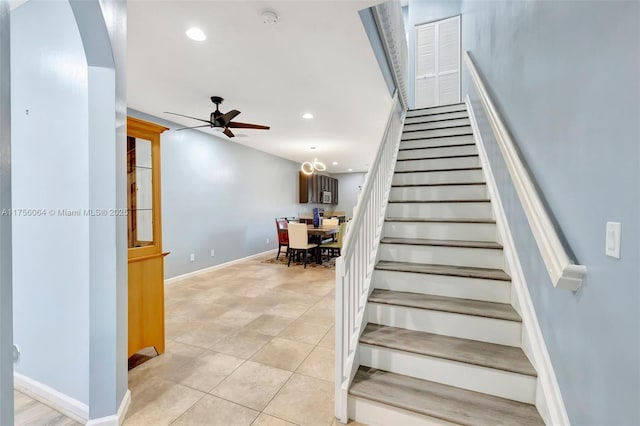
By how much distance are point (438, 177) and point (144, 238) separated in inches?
113

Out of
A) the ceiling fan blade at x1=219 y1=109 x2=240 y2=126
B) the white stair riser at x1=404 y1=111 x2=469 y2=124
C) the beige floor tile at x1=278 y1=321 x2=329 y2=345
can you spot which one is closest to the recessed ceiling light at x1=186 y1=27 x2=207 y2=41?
the ceiling fan blade at x1=219 y1=109 x2=240 y2=126

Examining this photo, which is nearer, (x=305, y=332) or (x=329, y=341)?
(x=329, y=341)

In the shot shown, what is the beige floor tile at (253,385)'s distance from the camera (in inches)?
71.2

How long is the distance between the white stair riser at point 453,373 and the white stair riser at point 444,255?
815mm

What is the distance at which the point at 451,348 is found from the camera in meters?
1.69

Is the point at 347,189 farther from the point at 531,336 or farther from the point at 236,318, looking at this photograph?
the point at 531,336

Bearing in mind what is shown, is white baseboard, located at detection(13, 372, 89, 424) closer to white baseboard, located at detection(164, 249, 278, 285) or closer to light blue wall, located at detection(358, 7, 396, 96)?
white baseboard, located at detection(164, 249, 278, 285)

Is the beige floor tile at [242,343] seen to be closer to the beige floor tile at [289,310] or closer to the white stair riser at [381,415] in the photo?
the beige floor tile at [289,310]

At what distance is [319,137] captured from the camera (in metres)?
5.68

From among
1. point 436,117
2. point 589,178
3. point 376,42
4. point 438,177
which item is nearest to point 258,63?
point 376,42

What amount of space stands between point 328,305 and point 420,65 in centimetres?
503

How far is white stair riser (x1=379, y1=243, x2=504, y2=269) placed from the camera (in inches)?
83.6

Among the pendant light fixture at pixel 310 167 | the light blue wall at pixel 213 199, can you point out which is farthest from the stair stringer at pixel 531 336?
the light blue wall at pixel 213 199

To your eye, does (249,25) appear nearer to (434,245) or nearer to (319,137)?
(434,245)
